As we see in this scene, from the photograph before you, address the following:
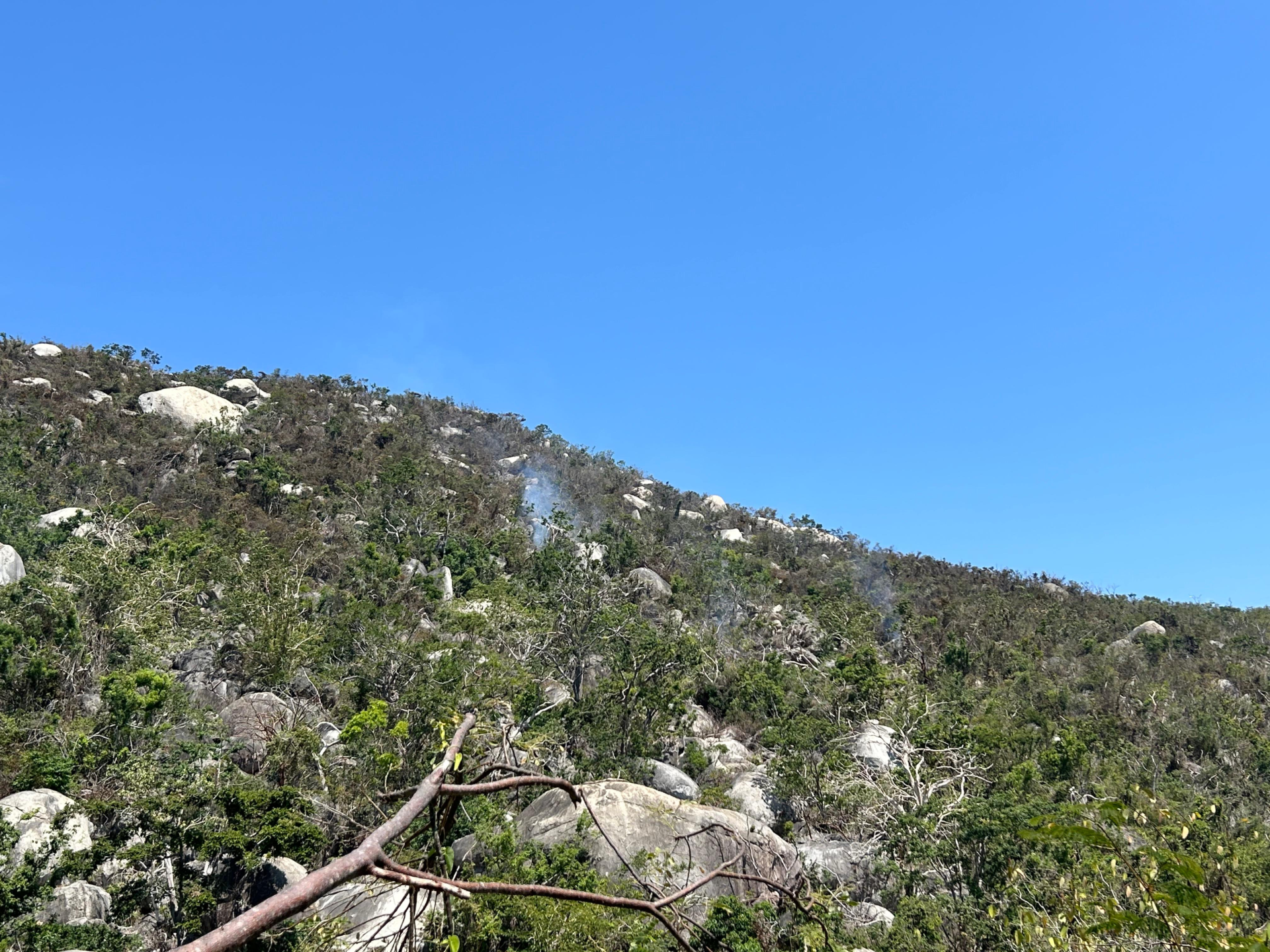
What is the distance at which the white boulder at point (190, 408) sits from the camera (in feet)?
120

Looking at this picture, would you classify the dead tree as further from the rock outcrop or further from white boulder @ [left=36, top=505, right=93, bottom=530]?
white boulder @ [left=36, top=505, right=93, bottom=530]

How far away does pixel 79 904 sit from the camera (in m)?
9.44

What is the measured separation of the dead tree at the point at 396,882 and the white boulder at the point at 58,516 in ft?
86.9

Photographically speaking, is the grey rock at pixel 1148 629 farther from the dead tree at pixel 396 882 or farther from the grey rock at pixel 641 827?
the dead tree at pixel 396 882

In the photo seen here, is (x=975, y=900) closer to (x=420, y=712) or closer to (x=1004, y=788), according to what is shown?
(x=1004, y=788)

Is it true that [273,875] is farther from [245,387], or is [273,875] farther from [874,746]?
[245,387]

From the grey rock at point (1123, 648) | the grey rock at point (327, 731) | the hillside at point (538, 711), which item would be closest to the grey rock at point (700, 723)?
the hillside at point (538, 711)

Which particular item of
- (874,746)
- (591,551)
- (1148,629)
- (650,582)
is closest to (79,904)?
(874,746)

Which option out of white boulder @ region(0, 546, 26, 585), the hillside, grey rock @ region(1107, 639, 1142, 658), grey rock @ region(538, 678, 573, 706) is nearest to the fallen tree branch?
the hillside

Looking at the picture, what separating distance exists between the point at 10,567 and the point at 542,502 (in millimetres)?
23305

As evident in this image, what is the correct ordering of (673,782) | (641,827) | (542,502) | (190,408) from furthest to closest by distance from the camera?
(542,502) < (190,408) < (673,782) < (641,827)

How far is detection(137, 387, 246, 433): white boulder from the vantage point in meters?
36.7

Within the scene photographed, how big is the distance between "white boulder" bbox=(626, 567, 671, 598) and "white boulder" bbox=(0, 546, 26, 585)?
1893 cm

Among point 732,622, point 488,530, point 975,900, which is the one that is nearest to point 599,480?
point 488,530
